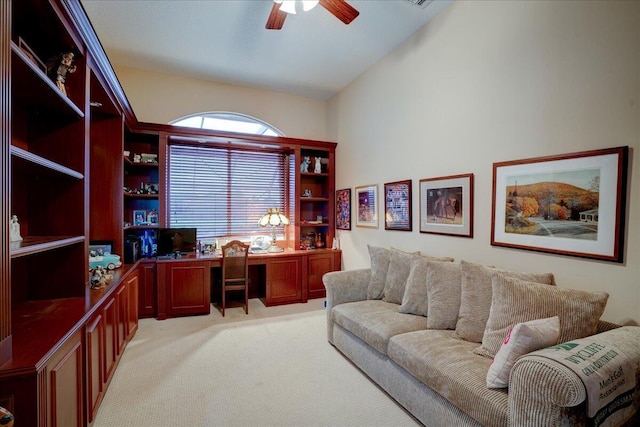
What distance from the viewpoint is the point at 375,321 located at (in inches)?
101

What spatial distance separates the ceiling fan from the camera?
2285mm

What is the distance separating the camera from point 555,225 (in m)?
2.14

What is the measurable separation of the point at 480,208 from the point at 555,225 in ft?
2.04

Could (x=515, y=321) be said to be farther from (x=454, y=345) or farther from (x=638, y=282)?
(x=638, y=282)

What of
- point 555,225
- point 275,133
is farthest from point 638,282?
point 275,133

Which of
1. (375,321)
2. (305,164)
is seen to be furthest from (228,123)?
(375,321)

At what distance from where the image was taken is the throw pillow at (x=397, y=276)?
301 centimetres

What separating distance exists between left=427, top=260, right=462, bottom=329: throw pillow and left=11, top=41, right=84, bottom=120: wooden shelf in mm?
2827

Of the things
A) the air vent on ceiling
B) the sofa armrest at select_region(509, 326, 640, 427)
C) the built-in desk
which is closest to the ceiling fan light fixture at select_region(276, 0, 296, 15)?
the air vent on ceiling

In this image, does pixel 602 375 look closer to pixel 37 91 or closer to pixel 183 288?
pixel 37 91

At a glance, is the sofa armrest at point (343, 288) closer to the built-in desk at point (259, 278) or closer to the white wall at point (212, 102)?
the built-in desk at point (259, 278)

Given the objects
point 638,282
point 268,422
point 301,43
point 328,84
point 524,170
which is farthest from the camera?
point 328,84

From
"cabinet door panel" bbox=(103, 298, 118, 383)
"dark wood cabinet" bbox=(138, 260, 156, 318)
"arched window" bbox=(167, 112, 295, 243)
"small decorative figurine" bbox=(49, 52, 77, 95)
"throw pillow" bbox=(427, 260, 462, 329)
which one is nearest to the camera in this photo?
"small decorative figurine" bbox=(49, 52, 77, 95)

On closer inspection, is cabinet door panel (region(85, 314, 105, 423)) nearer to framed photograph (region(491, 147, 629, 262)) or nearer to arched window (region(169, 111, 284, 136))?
framed photograph (region(491, 147, 629, 262))
